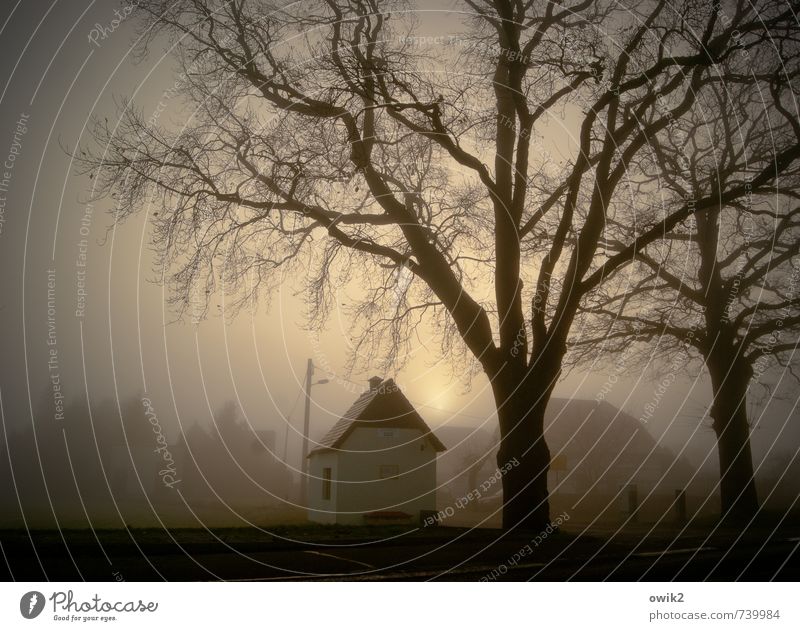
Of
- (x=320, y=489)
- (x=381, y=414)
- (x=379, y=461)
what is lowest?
(x=320, y=489)

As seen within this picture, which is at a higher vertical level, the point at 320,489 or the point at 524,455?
the point at 524,455

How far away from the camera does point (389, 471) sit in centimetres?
888

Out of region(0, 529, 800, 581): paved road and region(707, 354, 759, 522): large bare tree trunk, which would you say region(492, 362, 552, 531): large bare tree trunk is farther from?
region(707, 354, 759, 522): large bare tree trunk

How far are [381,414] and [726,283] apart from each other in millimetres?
9736

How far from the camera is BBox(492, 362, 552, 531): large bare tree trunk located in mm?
9016

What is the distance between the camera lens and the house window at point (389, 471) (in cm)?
881

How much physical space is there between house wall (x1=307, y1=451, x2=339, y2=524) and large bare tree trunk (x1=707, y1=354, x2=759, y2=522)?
25.2 ft

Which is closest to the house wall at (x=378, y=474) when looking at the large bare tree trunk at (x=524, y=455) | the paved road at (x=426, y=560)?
the paved road at (x=426, y=560)

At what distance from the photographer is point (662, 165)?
12852mm

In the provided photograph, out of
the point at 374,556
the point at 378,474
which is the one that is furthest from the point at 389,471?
the point at 374,556

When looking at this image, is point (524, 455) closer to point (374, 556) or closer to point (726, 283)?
point (374, 556)

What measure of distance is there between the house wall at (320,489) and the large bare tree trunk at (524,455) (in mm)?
2117

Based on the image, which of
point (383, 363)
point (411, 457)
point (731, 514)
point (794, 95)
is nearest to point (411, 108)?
point (383, 363)

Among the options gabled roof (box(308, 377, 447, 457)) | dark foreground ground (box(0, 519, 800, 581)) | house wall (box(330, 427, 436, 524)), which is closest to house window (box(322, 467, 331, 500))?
house wall (box(330, 427, 436, 524))
